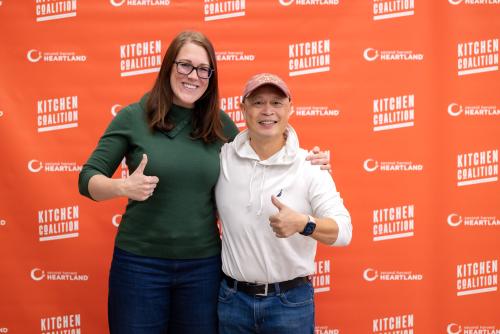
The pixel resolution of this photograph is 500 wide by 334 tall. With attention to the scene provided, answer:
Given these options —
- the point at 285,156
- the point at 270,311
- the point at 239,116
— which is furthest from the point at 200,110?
the point at 270,311

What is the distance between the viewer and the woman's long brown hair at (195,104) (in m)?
1.41

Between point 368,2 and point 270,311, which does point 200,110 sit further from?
point 368,2

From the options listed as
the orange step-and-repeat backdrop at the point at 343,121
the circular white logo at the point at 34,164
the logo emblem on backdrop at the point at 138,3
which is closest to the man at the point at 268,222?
the orange step-and-repeat backdrop at the point at 343,121

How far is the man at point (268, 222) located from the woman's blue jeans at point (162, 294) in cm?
8

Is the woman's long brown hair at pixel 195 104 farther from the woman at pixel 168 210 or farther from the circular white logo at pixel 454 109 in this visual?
the circular white logo at pixel 454 109

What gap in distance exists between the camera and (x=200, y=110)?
1532 millimetres

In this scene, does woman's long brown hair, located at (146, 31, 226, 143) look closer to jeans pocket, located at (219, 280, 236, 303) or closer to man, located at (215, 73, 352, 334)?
man, located at (215, 73, 352, 334)

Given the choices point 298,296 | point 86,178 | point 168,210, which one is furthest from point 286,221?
point 86,178

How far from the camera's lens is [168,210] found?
4.53 ft

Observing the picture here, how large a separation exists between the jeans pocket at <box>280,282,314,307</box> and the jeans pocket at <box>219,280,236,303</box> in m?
0.18

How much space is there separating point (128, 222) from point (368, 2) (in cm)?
159

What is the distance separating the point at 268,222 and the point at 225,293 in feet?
1.00

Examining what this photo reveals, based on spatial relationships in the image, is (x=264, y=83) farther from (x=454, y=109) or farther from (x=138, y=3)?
(x=454, y=109)

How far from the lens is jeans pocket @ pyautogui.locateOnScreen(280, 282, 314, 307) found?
1.32 metres
